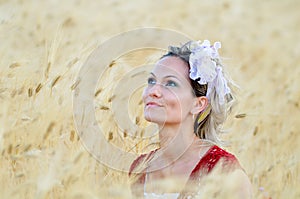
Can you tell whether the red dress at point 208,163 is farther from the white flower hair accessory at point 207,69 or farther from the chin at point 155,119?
the white flower hair accessory at point 207,69

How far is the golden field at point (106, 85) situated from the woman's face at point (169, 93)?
0.60 ft

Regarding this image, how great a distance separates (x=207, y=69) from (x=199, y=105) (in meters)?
0.14

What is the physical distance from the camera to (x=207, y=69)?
246 centimetres

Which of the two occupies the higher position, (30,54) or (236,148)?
(30,54)

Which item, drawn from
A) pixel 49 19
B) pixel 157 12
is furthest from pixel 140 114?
pixel 157 12

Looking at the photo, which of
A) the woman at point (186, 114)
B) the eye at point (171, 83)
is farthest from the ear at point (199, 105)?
the eye at point (171, 83)

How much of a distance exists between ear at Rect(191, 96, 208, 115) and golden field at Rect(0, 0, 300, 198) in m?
0.20

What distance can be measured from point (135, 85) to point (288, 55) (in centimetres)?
213

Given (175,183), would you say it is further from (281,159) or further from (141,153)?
(281,159)

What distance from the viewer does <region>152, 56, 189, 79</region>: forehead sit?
238 centimetres

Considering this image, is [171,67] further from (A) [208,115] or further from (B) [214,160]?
(B) [214,160]

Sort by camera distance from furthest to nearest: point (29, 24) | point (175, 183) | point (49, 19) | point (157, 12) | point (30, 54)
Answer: point (157, 12) → point (49, 19) → point (29, 24) → point (30, 54) → point (175, 183)

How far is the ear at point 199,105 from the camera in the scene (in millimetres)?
2434

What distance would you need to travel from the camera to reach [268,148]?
312 cm
